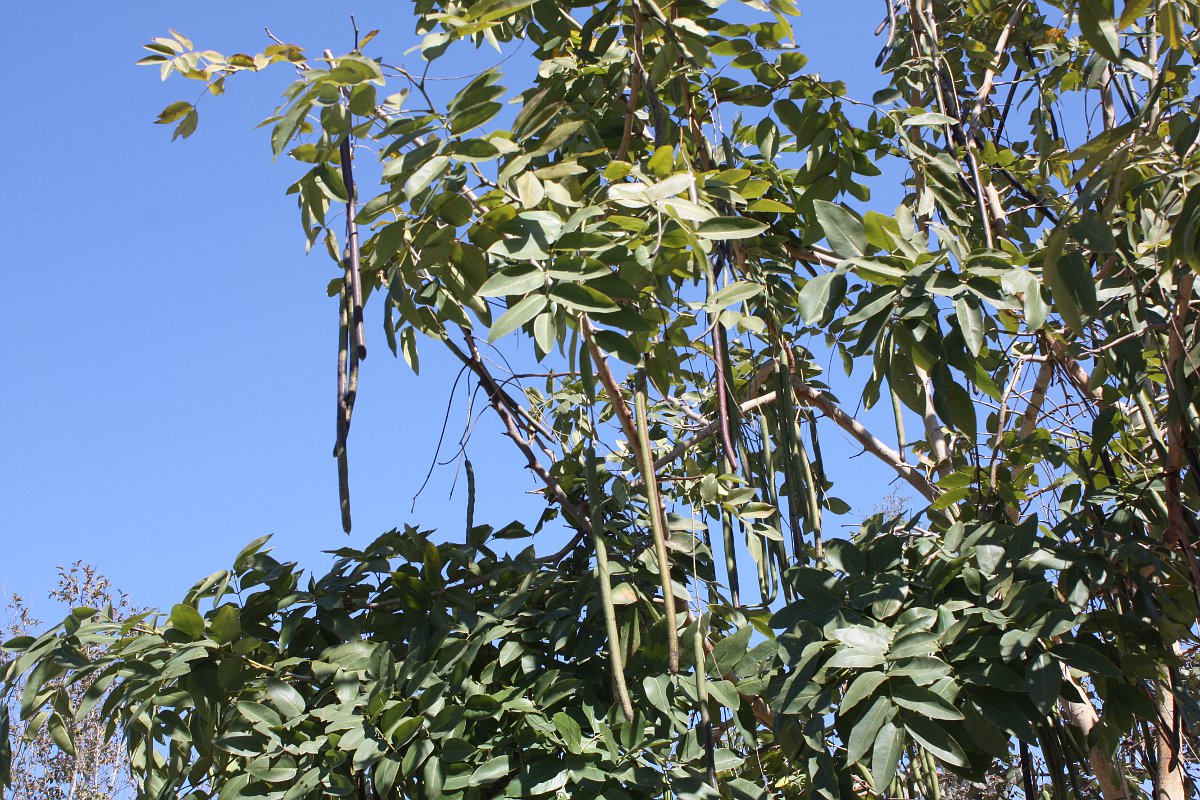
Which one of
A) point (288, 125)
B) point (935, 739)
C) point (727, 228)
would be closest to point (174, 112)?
point (288, 125)

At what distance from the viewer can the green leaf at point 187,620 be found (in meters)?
1.95

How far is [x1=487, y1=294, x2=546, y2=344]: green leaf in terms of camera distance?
1542 mm

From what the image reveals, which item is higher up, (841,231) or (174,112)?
(174,112)

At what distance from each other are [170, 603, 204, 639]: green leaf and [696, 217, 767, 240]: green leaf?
116 centimetres

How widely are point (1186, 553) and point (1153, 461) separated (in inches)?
25.5

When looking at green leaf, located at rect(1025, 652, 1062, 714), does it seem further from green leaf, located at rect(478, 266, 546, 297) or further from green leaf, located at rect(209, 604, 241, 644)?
green leaf, located at rect(209, 604, 241, 644)

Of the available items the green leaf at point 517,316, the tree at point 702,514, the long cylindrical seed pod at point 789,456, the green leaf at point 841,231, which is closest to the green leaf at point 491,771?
the tree at point 702,514

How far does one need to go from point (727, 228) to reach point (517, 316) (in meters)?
0.40

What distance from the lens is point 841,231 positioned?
1726 millimetres

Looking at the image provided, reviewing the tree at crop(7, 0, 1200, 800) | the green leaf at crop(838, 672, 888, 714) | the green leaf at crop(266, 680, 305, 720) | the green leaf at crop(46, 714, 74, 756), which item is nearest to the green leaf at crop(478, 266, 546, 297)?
the tree at crop(7, 0, 1200, 800)

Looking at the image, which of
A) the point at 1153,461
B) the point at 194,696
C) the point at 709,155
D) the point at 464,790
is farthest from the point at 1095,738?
the point at 194,696

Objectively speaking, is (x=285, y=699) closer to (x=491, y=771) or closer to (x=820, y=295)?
(x=491, y=771)

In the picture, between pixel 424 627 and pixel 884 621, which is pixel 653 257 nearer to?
pixel 884 621

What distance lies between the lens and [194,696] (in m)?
1.94
